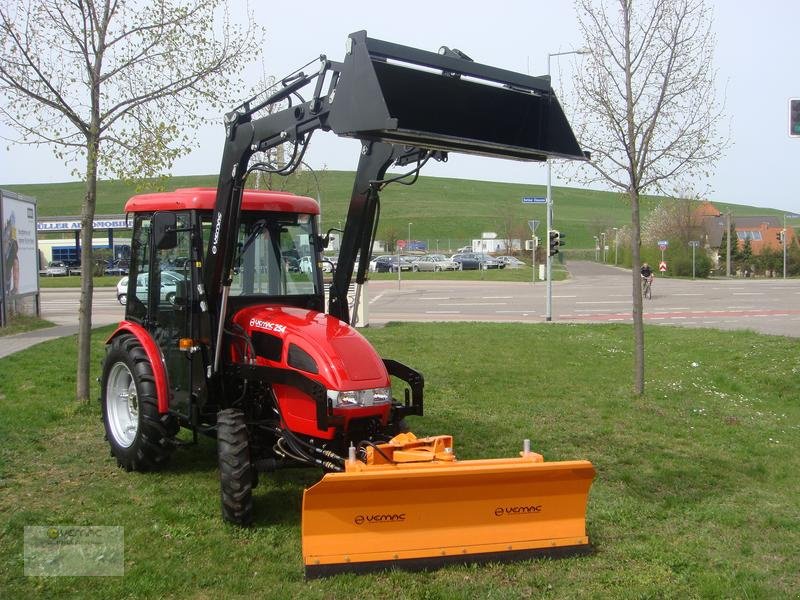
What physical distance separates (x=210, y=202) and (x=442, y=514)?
10.3 ft

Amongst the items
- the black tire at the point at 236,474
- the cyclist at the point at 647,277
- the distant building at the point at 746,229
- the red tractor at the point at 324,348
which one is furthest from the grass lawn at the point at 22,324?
the distant building at the point at 746,229

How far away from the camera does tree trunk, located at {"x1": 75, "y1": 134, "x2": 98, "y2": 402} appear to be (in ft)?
31.3

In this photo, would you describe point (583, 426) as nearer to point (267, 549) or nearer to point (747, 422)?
point (747, 422)

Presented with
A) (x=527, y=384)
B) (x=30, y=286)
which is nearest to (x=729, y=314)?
(x=527, y=384)

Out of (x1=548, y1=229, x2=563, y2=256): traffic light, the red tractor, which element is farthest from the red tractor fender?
(x1=548, y1=229, x2=563, y2=256): traffic light

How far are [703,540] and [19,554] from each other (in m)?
4.43

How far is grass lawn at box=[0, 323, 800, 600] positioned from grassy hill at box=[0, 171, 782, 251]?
202ft

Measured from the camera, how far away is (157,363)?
22.3 feet

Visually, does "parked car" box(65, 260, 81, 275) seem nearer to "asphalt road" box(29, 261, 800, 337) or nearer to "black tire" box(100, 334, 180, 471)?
"asphalt road" box(29, 261, 800, 337)

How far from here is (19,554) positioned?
17.0ft

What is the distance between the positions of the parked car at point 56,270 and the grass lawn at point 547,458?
52914 millimetres

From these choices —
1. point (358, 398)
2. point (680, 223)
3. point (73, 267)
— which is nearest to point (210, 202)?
point (358, 398)

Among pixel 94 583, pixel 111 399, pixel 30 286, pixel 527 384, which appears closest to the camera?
pixel 94 583

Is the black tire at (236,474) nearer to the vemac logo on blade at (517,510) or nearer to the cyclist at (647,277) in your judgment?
the vemac logo on blade at (517,510)
